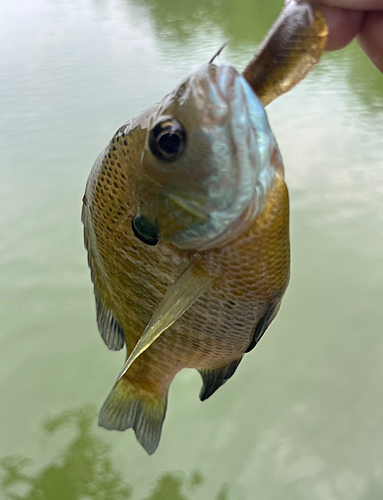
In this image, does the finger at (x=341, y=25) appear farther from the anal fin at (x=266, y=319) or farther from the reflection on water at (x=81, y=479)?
the reflection on water at (x=81, y=479)

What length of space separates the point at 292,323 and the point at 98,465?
1.32 meters

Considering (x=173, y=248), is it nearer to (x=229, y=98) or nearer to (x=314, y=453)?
(x=229, y=98)

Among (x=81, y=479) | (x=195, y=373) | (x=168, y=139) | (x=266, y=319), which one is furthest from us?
(x=195, y=373)

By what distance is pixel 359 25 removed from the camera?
0.89m

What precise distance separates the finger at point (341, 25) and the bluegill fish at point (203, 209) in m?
0.25

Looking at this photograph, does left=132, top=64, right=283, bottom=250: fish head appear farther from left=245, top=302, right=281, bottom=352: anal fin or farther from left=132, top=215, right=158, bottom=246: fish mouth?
left=245, top=302, right=281, bottom=352: anal fin

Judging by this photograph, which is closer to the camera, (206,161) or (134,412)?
(206,161)

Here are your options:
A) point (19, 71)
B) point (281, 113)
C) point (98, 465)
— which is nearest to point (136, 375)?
point (98, 465)

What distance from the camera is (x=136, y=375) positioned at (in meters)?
0.94

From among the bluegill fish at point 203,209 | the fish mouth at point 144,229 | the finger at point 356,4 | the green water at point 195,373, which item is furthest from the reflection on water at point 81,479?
the finger at point 356,4

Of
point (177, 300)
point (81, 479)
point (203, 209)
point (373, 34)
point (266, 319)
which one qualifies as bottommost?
point (81, 479)

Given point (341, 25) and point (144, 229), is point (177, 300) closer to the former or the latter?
point (144, 229)

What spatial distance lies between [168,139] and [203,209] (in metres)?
0.11

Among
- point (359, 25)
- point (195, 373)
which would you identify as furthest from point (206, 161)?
point (195, 373)
